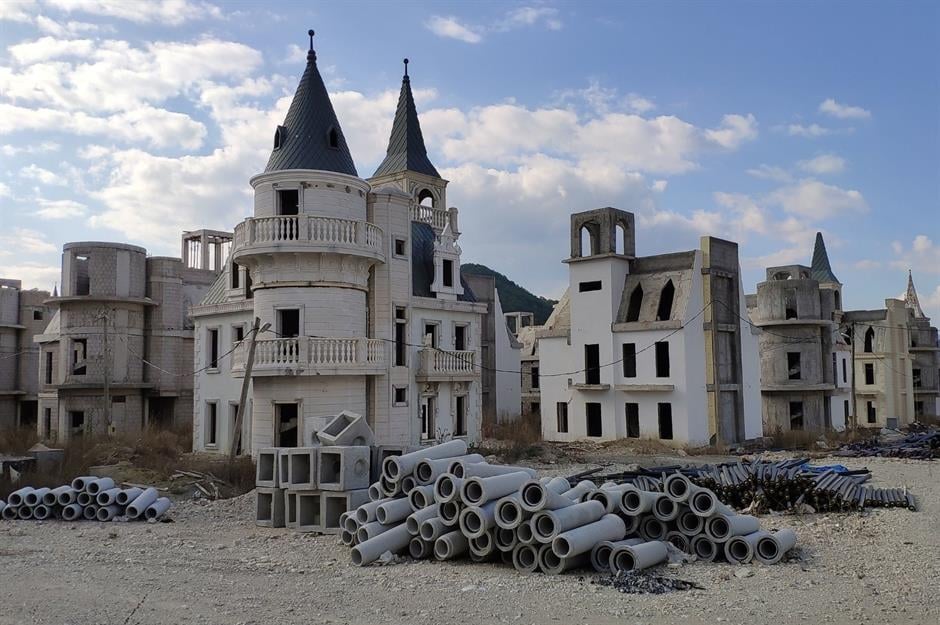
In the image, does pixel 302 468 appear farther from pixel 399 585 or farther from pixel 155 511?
pixel 399 585

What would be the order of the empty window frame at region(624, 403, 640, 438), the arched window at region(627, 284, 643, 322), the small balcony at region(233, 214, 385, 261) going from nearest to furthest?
the small balcony at region(233, 214, 385, 261)
the empty window frame at region(624, 403, 640, 438)
the arched window at region(627, 284, 643, 322)

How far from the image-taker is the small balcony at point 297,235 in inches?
950

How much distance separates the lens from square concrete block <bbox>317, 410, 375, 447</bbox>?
16.8m

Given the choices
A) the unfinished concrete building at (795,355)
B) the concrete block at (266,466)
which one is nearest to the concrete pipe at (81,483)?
the concrete block at (266,466)

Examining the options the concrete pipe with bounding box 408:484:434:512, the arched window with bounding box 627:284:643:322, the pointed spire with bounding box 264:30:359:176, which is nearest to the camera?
the concrete pipe with bounding box 408:484:434:512

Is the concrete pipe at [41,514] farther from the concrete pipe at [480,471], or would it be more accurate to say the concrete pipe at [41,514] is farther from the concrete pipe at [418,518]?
the concrete pipe at [480,471]

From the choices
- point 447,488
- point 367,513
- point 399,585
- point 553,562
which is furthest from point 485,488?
point 367,513

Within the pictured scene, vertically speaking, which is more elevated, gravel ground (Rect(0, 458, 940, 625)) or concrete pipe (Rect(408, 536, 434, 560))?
concrete pipe (Rect(408, 536, 434, 560))

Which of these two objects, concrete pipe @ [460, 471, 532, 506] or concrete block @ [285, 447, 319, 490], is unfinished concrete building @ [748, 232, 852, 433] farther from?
concrete pipe @ [460, 471, 532, 506]

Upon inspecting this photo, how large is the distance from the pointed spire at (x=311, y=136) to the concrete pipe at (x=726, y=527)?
675 inches

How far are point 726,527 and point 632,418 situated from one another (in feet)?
79.2

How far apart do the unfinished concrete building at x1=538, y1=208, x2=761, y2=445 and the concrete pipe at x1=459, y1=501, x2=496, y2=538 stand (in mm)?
23579

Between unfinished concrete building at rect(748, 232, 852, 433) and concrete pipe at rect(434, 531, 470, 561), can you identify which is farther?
unfinished concrete building at rect(748, 232, 852, 433)

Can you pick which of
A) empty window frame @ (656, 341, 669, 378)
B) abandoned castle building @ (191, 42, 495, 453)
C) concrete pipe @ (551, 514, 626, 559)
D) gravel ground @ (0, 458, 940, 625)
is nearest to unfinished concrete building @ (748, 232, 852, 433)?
empty window frame @ (656, 341, 669, 378)
